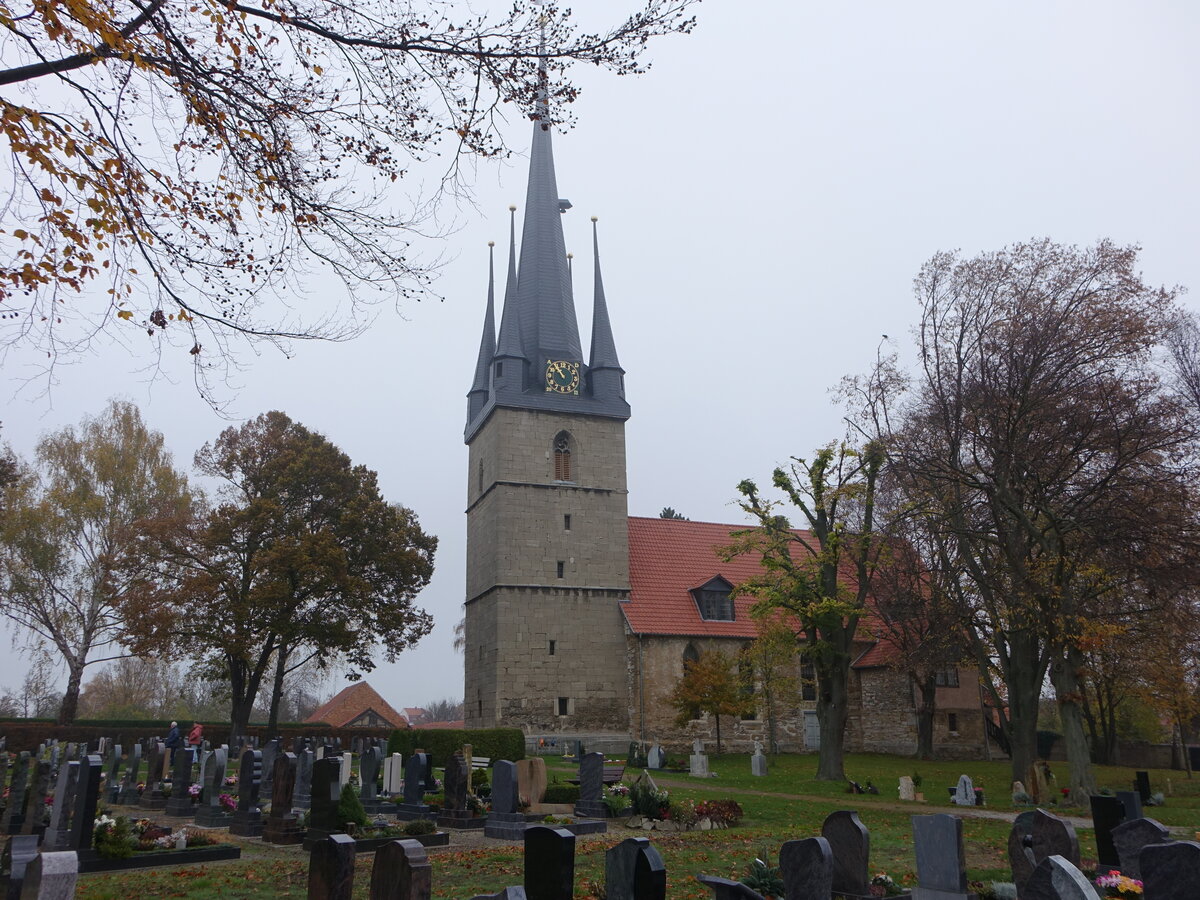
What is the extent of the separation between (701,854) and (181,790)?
9550 mm

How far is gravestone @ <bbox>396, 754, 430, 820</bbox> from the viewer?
45.9ft

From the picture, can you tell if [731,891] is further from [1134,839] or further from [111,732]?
[111,732]

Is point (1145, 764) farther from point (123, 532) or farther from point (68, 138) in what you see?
point (68, 138)

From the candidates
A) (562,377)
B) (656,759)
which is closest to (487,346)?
(562,377)

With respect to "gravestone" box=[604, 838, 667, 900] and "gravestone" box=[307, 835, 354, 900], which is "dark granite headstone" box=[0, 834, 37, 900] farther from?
"gravestone" box=[604, 838, 667, 900]

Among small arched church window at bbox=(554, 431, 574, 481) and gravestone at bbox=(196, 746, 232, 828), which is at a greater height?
small arched church window at bbox=(554, 431, 574, 481)

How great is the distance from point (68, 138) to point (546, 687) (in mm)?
27683

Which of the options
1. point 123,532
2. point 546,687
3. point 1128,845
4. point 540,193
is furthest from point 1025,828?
point 540,193

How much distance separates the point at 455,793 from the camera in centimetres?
1375

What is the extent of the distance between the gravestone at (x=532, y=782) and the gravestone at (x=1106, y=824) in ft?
27.7

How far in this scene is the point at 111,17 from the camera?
6.43 meters

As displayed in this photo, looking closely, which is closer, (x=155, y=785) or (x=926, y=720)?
(x=155, y=785)

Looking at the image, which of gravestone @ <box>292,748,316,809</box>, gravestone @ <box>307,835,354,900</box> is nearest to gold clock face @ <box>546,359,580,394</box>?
gravestone @ <box>292,748,316,809</box>

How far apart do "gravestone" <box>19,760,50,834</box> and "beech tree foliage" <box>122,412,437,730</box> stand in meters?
18.3
